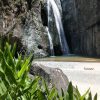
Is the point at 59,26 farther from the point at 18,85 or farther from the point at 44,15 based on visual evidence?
the point at 18,85

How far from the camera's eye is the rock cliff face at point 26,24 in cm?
A: 1777

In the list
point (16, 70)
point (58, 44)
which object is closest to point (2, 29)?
point (58, 44)

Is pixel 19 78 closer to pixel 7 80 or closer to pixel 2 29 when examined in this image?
pixel 7 80

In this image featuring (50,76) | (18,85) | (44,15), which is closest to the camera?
(18,85)

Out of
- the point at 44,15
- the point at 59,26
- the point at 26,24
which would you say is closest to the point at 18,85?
the point at 26,24

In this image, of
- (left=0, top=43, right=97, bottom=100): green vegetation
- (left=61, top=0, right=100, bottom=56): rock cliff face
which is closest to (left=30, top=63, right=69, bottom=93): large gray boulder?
(left=0, top=43, right=97, bottom=100): green vegetation

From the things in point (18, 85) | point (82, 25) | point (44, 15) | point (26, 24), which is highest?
point (44, 15)

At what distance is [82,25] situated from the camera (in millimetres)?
19391

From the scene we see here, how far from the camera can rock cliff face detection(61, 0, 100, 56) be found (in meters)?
18.1

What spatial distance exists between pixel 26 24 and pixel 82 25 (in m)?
3.23

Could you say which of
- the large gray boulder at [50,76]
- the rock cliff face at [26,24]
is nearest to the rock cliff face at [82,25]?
the rock cliff face at [26,24]

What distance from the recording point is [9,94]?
2.23 meters

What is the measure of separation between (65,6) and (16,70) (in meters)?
19.1

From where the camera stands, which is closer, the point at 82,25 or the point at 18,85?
the point at 18,85
